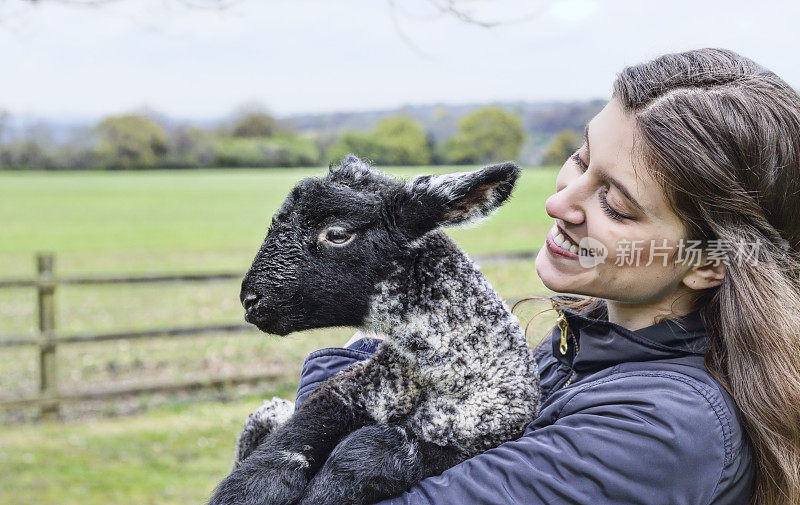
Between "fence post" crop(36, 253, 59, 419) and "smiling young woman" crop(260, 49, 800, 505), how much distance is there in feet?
27.4

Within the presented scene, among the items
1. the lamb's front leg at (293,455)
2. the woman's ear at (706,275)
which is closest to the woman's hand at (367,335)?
the lamb's front leg at (293,455)

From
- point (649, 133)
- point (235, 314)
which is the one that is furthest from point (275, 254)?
point (235, 314)

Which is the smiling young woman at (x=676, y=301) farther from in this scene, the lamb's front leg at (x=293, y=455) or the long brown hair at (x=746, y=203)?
the lamb's front leg at (x=293, y=455)

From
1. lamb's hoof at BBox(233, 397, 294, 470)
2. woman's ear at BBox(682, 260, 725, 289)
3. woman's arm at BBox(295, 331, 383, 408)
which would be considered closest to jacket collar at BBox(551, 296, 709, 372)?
woman's ear at BBox(682, 260, 725, 289)

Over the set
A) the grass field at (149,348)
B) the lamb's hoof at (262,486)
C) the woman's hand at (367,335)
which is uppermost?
the woman's hand at (367,335)

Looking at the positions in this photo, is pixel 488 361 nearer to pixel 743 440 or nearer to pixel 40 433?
pixel 743 440

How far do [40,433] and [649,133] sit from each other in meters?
8.64

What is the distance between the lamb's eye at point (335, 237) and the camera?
2236 millimetres

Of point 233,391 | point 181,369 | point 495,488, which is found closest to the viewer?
point 495,488

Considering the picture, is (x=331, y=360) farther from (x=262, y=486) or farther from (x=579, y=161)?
(x=579, y=161)

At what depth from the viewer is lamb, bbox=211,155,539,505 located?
2.09 m

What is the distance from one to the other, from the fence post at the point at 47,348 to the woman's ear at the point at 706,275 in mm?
8687

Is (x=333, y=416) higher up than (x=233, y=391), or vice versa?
(x=333, y=416)

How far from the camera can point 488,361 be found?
2.16 metres
